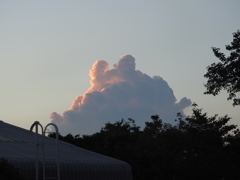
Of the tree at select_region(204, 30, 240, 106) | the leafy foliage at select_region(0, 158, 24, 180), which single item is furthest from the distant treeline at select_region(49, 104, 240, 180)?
the leafy foliage at select_region(0, 158, 24, 180)

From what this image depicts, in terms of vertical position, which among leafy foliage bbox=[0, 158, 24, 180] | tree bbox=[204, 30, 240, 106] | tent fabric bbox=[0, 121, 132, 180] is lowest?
leafy foliage bbox=[0, 158, 24, 180]

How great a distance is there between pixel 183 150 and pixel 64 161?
38.0 m

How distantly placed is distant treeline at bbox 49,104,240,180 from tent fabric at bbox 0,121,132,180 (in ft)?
73.3

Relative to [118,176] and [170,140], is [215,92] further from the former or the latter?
[170,140]

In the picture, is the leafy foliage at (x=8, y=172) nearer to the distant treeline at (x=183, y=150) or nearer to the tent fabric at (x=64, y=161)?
the tent fabric at (x=64, y=161)

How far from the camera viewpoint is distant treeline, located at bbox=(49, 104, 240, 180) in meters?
50.2

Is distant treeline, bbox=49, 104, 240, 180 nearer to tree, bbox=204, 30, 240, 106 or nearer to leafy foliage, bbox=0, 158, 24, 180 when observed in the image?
tree, bbox=204, 30, 240, 106

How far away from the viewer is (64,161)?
76.3 feet

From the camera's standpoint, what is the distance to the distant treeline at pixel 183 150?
165 feet

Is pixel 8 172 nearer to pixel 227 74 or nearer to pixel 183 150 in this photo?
pixel 227 74

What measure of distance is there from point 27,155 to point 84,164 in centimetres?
304

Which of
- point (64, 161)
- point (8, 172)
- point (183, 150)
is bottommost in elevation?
point (8, 172)

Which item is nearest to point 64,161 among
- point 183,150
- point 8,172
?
point 8,172

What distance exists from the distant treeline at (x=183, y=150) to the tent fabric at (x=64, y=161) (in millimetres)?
22334
